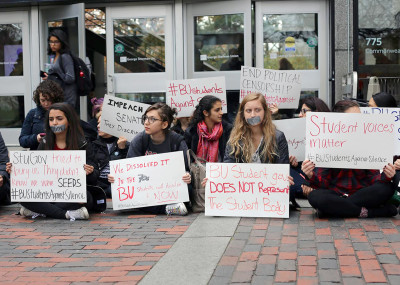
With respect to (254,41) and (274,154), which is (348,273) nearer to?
(274,154)

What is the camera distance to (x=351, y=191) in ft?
20.9

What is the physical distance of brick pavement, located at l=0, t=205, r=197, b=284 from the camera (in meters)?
4.64

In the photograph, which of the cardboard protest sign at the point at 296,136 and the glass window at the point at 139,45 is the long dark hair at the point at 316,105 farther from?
the glass window at the point at 139,45

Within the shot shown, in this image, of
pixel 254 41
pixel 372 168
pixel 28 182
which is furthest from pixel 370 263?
pixel 254 41

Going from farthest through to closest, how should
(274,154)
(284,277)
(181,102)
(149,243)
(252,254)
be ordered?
(181,102)
(274,154)
(149,243)
(252,254)
(284,277)

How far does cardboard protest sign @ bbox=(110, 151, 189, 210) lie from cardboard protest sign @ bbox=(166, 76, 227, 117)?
1.97 meters

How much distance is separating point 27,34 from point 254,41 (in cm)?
376

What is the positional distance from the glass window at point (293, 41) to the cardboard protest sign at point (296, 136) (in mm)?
2883

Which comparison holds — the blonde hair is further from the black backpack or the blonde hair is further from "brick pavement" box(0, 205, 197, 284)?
the black backpack

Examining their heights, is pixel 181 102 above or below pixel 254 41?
below

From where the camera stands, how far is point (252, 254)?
4988mm

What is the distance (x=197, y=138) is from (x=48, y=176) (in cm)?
186

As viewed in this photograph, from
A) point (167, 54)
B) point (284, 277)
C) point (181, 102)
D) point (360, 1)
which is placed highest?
point (360, 1)

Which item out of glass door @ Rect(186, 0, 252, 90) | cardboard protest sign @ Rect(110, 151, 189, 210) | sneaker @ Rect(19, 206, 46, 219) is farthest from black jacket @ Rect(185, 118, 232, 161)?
glass door @ Rect(186, 0, 252, 90)
